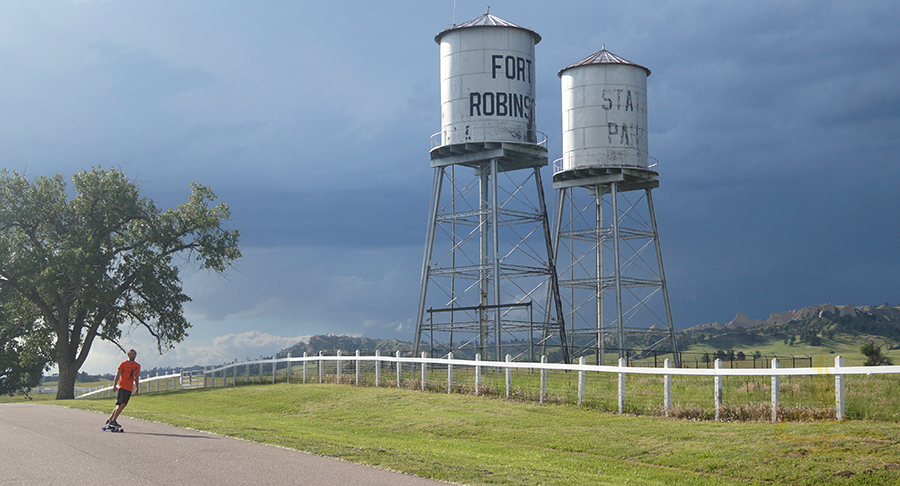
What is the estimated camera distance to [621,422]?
1877cm

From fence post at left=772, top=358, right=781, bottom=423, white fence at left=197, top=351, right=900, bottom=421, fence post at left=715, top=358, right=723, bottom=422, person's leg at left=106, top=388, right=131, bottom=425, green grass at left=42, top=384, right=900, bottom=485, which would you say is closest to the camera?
green grass at left=42, top=384, right=900, bottom=485

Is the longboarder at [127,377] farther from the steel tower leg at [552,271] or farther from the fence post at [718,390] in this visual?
the steel tower leg at [552,271]

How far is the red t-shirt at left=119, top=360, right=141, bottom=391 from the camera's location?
20.5m

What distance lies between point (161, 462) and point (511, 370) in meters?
15.5

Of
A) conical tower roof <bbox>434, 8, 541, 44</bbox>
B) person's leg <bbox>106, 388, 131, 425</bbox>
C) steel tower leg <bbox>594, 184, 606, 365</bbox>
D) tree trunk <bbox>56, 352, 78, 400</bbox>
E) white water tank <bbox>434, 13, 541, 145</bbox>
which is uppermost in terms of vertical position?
conical tower roof <bbox>434, 8, 541, 44</bbox>

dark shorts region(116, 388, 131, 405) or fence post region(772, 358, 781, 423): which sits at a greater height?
fence post region(772, 358, 781, 423)

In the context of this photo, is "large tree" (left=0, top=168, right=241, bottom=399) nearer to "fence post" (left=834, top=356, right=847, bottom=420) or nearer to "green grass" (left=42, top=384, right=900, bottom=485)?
"green grass" (left=42, top=384, right=900, bottom=485)

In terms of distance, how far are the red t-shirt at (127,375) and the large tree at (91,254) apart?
2192 centimetres

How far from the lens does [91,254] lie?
4162 centimetres

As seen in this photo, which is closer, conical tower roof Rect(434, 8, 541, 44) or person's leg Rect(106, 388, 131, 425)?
person's leg Rect(106, 388, 131, 425)

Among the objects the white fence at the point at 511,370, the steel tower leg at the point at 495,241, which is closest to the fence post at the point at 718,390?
the white fence at the point at 511,370

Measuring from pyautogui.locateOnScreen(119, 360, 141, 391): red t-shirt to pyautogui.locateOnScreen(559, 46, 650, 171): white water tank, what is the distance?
29390 mm

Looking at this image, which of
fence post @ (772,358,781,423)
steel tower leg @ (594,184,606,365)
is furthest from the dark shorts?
steel tower leg @ (594,184,606,365)

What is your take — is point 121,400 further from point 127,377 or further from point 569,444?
point 569,444
